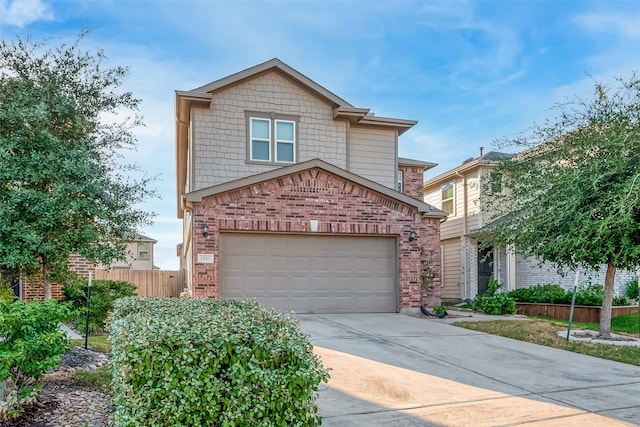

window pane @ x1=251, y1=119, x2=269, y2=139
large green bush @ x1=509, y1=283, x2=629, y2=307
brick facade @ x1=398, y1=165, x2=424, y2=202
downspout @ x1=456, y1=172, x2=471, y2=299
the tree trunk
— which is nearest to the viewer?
the tree trunk

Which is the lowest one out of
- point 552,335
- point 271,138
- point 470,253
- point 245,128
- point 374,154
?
point 552,335

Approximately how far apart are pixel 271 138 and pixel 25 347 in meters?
11.7

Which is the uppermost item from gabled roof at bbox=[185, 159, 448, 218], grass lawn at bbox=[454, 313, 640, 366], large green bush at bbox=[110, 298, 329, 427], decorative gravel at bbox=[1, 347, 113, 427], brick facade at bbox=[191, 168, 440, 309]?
gabled roof at bbox=[185, 159, 448, 218]

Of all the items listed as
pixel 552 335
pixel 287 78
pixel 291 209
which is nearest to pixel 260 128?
pixel 287 78

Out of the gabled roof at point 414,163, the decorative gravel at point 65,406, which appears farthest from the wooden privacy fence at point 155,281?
the decorative gravel at point 65,406

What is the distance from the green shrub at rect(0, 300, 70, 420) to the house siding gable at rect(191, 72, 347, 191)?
10.3 meters

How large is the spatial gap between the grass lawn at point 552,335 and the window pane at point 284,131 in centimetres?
746

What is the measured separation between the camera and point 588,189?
33.6 feet

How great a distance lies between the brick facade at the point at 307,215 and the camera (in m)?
12.5

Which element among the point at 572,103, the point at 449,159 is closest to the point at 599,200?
the point at 572,103

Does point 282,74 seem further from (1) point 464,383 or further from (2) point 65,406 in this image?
(2) point 65,406

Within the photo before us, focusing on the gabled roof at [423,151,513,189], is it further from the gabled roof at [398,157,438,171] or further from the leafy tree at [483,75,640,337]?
the leafy tree at [483,75,640,337]

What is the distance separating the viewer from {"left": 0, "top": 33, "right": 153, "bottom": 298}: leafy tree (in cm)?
750

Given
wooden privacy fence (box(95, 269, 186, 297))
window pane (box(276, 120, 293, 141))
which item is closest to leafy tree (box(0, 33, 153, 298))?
window pane (box(276, 120, 293, 141))
